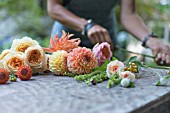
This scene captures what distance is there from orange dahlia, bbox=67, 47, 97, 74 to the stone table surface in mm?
64

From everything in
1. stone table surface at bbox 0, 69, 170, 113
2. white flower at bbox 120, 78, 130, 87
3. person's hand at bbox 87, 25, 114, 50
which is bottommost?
stone table surface at bbox 0, 69, 170, 113

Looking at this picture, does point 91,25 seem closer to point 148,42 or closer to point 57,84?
point 148,42

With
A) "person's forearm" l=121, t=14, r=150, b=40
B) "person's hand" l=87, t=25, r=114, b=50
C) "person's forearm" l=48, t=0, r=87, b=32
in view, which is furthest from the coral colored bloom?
"person's forearm" l=121, t=14, r=150, b=40

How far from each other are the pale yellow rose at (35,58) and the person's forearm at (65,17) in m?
0.49

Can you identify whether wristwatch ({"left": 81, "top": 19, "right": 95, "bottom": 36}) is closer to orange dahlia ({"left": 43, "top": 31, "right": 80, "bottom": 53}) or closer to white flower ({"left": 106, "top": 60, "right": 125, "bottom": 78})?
orange dahlia ({"left": 43, "top": 31, "right": 80, "bottom": 53})

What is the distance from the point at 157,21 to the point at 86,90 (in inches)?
166

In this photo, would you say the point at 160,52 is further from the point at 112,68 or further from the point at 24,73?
the point at 24,73

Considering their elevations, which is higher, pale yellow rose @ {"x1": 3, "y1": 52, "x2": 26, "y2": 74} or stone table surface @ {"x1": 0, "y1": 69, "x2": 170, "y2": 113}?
pale yellow rose @ {"x1": 3, "y1": 52, "x2": 26, "y2": 74}

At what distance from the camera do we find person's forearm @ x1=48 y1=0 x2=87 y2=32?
1490mm

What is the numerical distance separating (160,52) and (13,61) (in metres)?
0.72

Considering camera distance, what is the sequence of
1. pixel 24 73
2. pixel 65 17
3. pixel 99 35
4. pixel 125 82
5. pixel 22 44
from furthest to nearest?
1. pixel 65 17
2. pixel 99 35
3. pixel 22 44
4. pixel 24 73
5. pixel 125 82

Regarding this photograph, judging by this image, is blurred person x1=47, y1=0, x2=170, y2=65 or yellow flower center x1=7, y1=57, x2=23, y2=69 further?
blurred person x1=47, y1=0, x2=170, y2=65

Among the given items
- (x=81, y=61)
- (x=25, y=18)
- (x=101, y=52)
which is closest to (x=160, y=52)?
(x=101, y=52)

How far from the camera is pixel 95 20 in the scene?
5.83 feet
